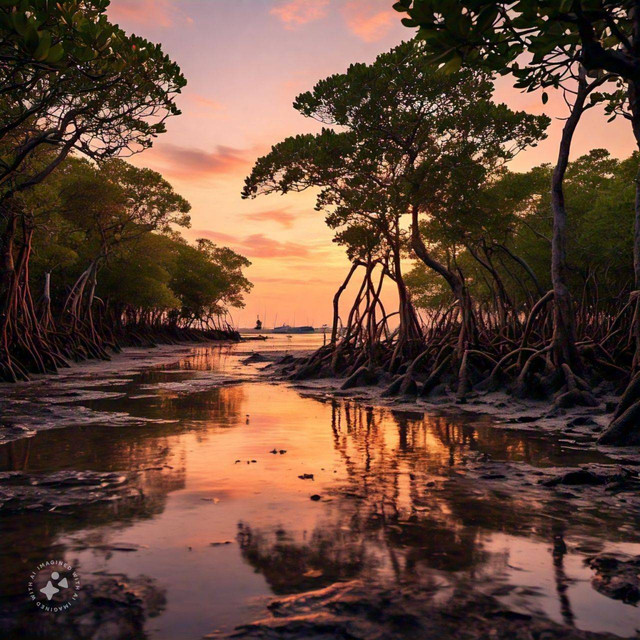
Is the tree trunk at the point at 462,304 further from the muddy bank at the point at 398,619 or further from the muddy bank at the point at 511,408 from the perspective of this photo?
the muddy bank at the point at 398,619

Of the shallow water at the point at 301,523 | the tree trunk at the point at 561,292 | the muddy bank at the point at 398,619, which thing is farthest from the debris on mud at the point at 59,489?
the tree trunk at the point at 561,292

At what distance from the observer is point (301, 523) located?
4.33m

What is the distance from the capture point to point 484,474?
5.93m

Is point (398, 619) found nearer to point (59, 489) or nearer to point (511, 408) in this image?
point (59, 489)

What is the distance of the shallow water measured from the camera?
3.19 m

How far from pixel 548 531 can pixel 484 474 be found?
5.85ft

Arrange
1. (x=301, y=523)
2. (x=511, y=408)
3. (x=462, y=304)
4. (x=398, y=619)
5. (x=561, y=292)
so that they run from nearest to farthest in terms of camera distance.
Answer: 1. (x=398, y=619)
2. (x=301, y=523)
3. (x=511, y=408)
4. (x=561, y=292)
5. (x=462, y=304)

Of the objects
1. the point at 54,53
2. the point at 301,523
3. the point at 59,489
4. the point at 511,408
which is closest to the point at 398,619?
the point at 301,523

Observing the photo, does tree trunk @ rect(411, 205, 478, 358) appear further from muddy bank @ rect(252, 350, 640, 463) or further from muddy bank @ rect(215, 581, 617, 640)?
muddy bank @ rect(215, 581, 617, 640)

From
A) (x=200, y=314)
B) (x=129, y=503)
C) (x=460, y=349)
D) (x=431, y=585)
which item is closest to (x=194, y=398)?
(x=460, y=349)

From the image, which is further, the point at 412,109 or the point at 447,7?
the point at 412,109

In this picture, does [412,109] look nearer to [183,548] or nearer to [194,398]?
[194,398]

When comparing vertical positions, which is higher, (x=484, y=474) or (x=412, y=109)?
(x=412, y=109)

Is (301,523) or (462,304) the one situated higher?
(462,304)
